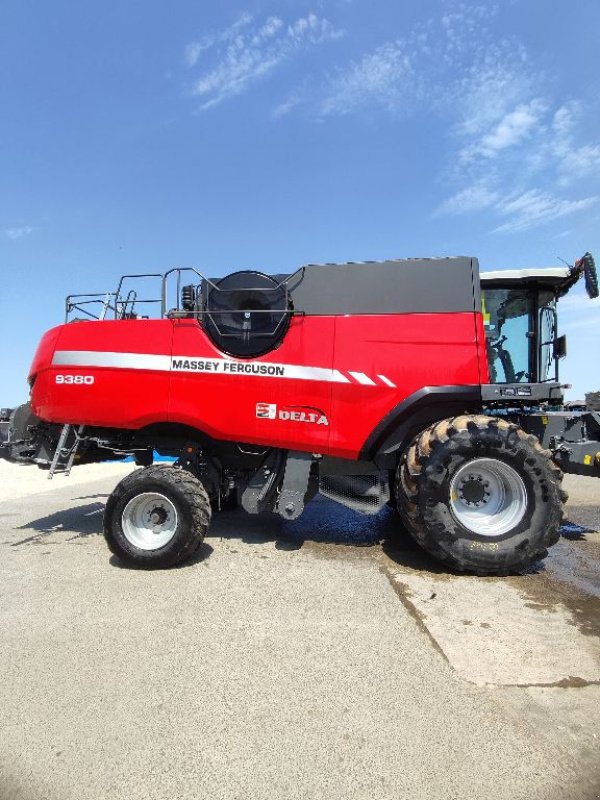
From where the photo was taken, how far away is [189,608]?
3611mm

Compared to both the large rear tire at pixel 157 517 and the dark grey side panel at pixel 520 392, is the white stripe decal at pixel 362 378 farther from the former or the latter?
the large rear tire at pixel 157 517

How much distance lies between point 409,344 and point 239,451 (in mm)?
2160

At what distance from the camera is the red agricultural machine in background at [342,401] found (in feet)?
14.4

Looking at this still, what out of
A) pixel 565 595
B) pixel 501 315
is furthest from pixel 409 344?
pixel 565 595

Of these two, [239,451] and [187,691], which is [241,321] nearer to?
[239,451]

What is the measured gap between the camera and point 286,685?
2602 mm

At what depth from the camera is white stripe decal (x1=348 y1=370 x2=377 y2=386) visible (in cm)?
478

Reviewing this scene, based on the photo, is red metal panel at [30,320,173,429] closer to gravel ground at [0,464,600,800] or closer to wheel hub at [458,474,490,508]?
gravel ground at [0,464,600,800]

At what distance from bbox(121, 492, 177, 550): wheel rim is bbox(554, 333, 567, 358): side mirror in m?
4.37

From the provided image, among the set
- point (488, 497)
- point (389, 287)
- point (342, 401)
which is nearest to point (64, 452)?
point (342, 401)

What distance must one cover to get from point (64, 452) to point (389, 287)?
3.88 metres

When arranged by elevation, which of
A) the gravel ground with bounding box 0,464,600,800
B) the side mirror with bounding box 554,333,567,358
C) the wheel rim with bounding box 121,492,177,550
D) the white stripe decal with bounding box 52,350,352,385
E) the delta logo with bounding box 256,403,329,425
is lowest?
the gravel ground with bounding box 0,464,600,800

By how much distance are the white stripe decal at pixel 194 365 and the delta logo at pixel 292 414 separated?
305 mm

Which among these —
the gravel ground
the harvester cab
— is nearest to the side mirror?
the harvester cab
